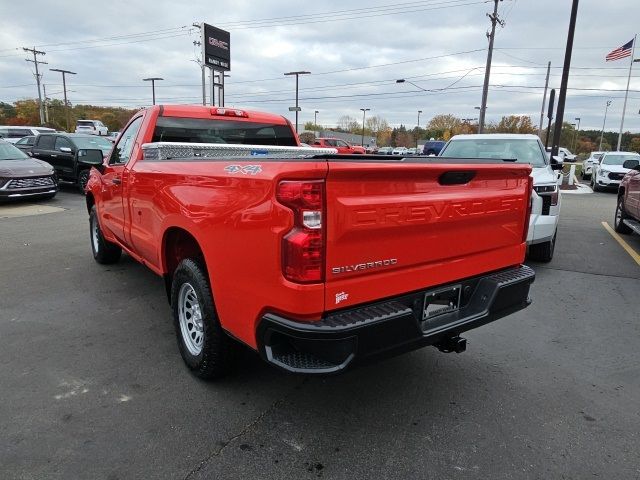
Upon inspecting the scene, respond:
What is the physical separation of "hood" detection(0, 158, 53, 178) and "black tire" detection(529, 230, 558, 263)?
1193cm

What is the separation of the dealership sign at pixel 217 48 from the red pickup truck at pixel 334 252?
84.7 feet

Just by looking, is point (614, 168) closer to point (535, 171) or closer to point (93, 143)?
point (535, 171)

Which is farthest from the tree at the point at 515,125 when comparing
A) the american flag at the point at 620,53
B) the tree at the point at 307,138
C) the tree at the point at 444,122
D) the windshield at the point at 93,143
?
the windshield at the point at 93,143

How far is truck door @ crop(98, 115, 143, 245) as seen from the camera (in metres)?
4.65

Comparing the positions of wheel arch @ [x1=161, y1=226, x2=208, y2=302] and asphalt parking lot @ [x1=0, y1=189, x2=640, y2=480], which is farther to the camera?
wheel arch @ [x1=161, y1=226, x2=208, y2=302]

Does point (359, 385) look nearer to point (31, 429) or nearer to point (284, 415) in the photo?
point (284, 415)

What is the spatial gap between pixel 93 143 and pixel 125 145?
11.6m

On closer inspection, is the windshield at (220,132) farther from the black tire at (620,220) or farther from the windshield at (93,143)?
the windshield at (93,143)

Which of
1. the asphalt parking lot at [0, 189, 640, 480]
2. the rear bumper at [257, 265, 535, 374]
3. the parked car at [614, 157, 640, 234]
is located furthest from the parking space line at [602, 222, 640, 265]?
the rear bumper at [257, 265, 535, 374]

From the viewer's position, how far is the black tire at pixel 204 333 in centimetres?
293

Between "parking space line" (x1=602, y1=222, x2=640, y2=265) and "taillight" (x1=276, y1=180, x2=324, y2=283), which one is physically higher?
"taillight" (x1=276, y1=180, x2=324, y2=283)

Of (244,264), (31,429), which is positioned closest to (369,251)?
(244,264)

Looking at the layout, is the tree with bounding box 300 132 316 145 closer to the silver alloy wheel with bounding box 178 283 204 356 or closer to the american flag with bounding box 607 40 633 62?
the american flag with bounding box 607 40 633 62

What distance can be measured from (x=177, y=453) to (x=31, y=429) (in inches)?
36.9
